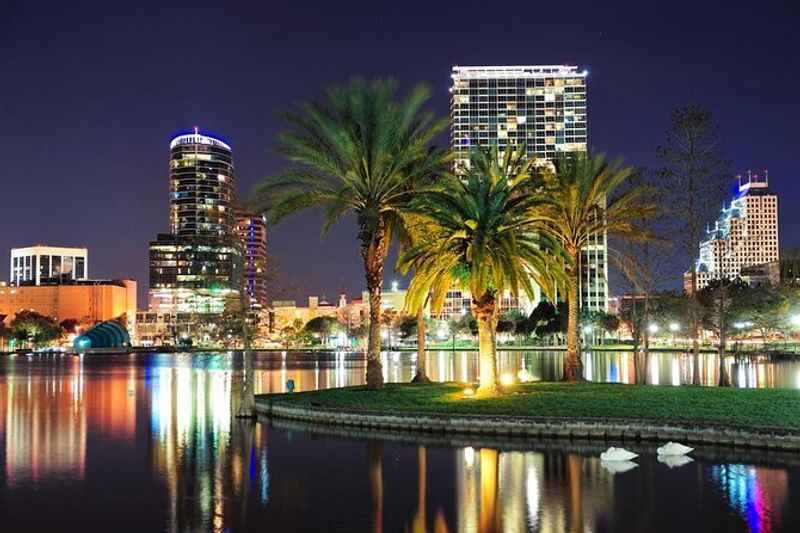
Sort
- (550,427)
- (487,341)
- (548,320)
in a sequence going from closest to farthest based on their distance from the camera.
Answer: (550,427)
(487,341)
(548,320)

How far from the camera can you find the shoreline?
2206cm

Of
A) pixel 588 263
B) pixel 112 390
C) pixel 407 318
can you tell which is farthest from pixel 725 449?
pixel 407 318

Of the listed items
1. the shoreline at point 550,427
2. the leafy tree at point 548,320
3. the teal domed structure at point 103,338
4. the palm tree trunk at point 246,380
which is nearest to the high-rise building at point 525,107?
the leafy tree at point 548,320

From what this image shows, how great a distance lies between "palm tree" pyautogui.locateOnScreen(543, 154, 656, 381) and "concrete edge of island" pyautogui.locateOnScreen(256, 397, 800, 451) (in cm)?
1309

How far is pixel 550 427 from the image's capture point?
24.4 metres

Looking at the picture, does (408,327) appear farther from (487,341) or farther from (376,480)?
(376,480)

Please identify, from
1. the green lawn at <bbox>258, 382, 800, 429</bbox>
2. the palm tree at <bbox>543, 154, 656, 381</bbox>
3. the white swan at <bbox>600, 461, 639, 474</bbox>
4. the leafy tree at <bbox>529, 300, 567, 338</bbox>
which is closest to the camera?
the white swan at <bbox>600, 461, 639, 474</bbox>

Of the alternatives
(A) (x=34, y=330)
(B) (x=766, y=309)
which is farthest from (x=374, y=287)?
(A) (x=34, y=330)

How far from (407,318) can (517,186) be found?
157 metres

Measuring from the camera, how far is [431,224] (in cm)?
3550

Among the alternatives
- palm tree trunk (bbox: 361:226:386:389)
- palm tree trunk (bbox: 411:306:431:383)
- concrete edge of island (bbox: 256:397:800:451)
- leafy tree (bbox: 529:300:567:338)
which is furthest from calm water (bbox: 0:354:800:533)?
leafy tree (bbox: 529:300:567:338)

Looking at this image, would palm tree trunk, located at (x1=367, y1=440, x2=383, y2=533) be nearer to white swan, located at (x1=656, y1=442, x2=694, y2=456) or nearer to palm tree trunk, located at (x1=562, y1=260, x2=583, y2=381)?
white swan, located at (x1=656, y1=442, x2=694, y2=456)

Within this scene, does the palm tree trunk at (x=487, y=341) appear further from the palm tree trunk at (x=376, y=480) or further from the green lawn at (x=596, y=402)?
the palm tree trunk at (x=376, y=480)

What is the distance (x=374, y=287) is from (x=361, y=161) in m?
5.55
